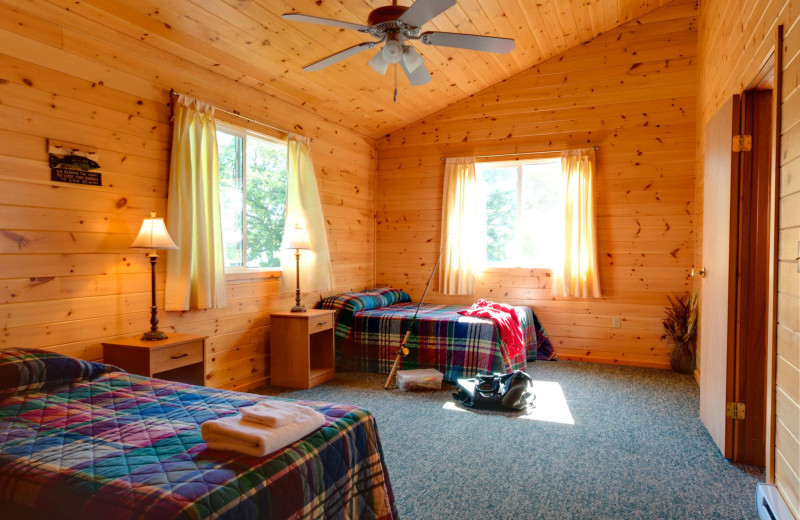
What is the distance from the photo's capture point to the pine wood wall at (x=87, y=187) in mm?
2439

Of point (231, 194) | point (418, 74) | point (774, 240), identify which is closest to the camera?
point (774, 240)

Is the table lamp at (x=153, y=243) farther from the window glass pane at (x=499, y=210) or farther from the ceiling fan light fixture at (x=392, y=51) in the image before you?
the window glass pane at (x=499, y=210)

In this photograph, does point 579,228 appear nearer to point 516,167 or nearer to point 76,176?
point 516,167

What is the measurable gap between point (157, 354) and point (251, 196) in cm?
176

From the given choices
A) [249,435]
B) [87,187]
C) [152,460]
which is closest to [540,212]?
[87,187]

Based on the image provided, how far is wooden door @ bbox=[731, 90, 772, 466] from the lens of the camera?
2.49 m

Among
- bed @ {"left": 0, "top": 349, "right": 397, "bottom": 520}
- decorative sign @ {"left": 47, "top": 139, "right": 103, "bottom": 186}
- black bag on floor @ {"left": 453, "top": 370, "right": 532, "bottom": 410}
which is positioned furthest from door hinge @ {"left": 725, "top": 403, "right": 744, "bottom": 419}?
decorative sign @ {"left": 47, "top": 139, "right": 103, "bottom": 186}

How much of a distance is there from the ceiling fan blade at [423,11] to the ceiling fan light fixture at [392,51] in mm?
142

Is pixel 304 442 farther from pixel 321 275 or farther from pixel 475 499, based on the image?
pixel 321 275

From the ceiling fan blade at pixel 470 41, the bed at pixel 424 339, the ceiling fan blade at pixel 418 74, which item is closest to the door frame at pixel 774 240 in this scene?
the ceiling fan blade at pixel 470 41

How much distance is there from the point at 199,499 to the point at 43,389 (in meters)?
1.30

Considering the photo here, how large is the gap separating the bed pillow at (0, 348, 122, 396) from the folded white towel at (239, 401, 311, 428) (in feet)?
3.43

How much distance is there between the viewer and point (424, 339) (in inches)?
169

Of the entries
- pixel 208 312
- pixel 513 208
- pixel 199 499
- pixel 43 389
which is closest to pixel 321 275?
pixel 208 312
